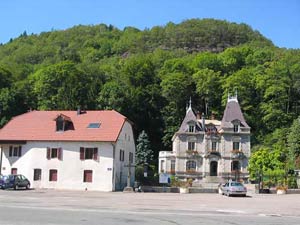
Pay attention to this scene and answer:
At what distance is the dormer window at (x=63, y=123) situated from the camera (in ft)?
174

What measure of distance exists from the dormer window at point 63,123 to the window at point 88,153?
365 cm

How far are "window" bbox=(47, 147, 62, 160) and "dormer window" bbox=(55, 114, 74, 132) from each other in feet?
8.38

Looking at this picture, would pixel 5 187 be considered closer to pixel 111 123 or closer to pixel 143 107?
pixel 111 123

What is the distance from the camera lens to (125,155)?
54719 millimetres

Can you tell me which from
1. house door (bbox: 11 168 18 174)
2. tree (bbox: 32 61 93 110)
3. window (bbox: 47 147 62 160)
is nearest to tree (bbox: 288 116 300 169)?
window (bbox: 47 147 62 160)

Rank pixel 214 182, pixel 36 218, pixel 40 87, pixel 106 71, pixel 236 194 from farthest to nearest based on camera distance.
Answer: pixel 106 71 → pixel 40 87 → pixel 214 182 → pixel 236 194 → pixel 36 218

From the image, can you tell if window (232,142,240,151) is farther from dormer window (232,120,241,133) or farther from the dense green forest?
the dense green forest

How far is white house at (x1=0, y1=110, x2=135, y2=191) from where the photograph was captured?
4997 cm

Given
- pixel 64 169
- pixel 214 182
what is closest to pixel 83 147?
pixel 64 169

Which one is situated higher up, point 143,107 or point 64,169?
point 143,107

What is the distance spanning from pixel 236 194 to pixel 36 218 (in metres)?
26.7

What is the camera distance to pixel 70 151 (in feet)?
167

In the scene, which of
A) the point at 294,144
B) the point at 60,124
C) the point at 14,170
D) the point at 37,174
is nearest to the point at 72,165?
the point at 37,174

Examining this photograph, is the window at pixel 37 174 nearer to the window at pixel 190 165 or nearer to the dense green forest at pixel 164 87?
the window at pixel 190 165
